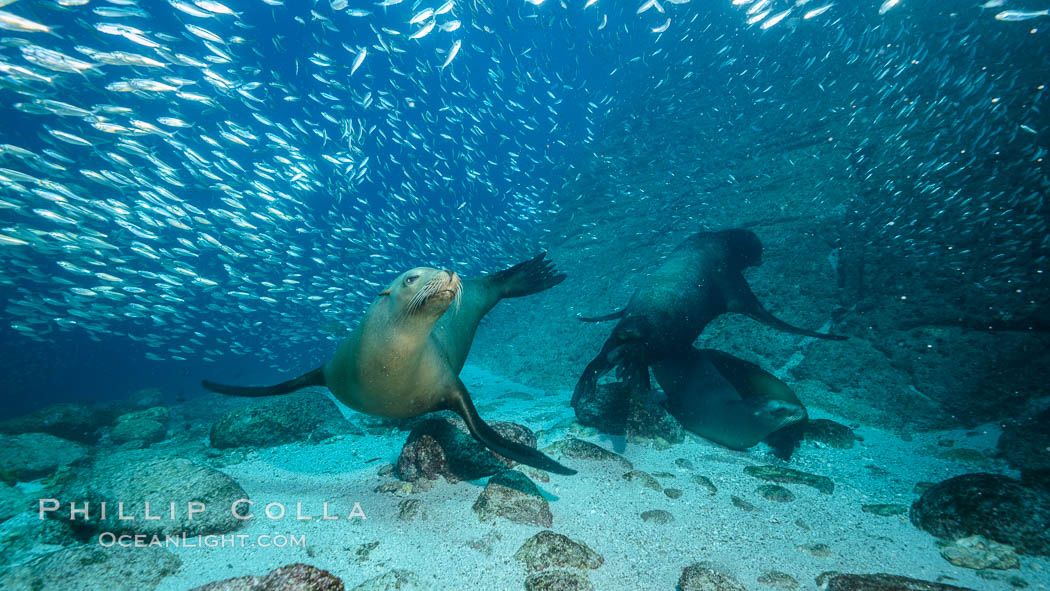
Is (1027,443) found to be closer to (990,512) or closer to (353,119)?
(990,512)

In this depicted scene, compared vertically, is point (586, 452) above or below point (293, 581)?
below

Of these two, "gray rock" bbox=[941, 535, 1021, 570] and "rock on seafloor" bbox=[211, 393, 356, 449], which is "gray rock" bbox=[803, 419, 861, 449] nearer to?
"gray rock" bbox=[941, 535, 1021, 570]

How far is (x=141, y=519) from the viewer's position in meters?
2.50

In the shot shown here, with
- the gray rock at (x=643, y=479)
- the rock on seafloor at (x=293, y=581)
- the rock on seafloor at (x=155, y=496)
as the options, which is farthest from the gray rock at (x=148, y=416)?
the gray rock at (x=643, y=479)

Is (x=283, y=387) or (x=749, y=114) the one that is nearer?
(x=283, y=387)

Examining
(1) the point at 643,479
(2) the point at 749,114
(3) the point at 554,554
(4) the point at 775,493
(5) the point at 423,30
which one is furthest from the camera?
(2) the point at 749,114

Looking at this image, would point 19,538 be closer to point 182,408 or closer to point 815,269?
point 815,269

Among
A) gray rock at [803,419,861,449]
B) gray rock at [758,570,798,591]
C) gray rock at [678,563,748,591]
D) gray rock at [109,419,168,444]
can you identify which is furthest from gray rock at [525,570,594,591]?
gray rock at [109,419,168,444]

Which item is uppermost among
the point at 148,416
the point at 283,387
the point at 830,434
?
the point at 283,387

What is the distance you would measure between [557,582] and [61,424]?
1278cm

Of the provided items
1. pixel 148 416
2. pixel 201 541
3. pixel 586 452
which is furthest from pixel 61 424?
pixel 586 452

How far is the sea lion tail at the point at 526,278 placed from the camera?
15.3 ft

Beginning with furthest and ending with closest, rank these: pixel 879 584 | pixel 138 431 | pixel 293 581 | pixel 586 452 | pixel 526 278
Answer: pixel 138 431, pixel 526 278, pixel 586 452, pixel 879 584, pixel 293 581

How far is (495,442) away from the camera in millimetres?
2717
